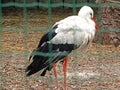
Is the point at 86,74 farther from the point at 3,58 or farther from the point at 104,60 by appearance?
the point at 3,58

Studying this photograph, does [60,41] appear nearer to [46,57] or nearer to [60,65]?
[46,57]

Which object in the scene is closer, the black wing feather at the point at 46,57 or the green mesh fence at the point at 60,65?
the black wing feather at the point at 46,57

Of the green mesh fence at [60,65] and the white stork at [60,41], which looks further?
the green mesh fence at [60,65]

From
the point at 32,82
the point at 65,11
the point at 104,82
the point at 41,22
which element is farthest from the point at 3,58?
Result: the point at 65,11

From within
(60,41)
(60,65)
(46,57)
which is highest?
(60,41)

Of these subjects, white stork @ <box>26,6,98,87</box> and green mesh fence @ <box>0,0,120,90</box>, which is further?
green mesh fence @ <box>0,0,120,90</box>

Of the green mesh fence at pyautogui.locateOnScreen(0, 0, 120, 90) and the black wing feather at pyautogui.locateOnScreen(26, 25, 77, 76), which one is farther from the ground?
the black wing feather at pyautogui.locateOnScreen(26, 25, 77, 76)

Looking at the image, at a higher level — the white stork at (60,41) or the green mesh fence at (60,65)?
the white stork at (60,41)

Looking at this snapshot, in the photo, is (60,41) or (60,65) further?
(60,65)

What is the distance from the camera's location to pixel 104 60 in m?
5.46

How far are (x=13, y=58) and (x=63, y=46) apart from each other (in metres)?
1.69

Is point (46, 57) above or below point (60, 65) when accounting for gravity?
above

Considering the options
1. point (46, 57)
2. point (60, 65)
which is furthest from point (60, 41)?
point (60, 65)

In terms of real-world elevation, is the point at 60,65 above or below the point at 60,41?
below
